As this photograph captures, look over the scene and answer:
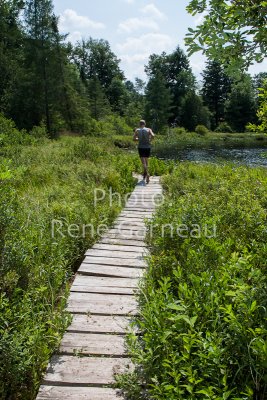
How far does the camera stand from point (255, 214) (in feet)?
18.7

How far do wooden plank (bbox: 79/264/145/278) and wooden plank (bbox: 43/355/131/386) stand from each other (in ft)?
5.97

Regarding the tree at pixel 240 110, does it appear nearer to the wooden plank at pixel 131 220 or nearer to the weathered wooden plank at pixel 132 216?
the weathered wooden plank at pixel 132 216

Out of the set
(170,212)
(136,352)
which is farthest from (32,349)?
(170,212)

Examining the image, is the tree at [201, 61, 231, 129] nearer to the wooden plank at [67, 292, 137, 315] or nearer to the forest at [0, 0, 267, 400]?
the forest at [0, 0, 267, 400]

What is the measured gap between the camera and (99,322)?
4.13m

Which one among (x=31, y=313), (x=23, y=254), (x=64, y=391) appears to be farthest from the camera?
(x=23, y=254)

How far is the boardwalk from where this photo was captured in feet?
10.6

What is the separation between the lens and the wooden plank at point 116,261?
18.6ft

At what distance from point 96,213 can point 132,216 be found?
134 cm

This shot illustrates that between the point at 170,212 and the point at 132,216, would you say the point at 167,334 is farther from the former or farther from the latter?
the point at 132,216

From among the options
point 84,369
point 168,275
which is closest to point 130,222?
point 168,275

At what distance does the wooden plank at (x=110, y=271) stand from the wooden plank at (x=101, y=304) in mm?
596

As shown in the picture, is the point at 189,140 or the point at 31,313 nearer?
the point at 31,313

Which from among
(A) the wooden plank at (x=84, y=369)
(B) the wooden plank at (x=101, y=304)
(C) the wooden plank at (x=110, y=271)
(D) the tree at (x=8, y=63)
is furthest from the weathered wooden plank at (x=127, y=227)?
(D) the tree at (x=8, y=63)
